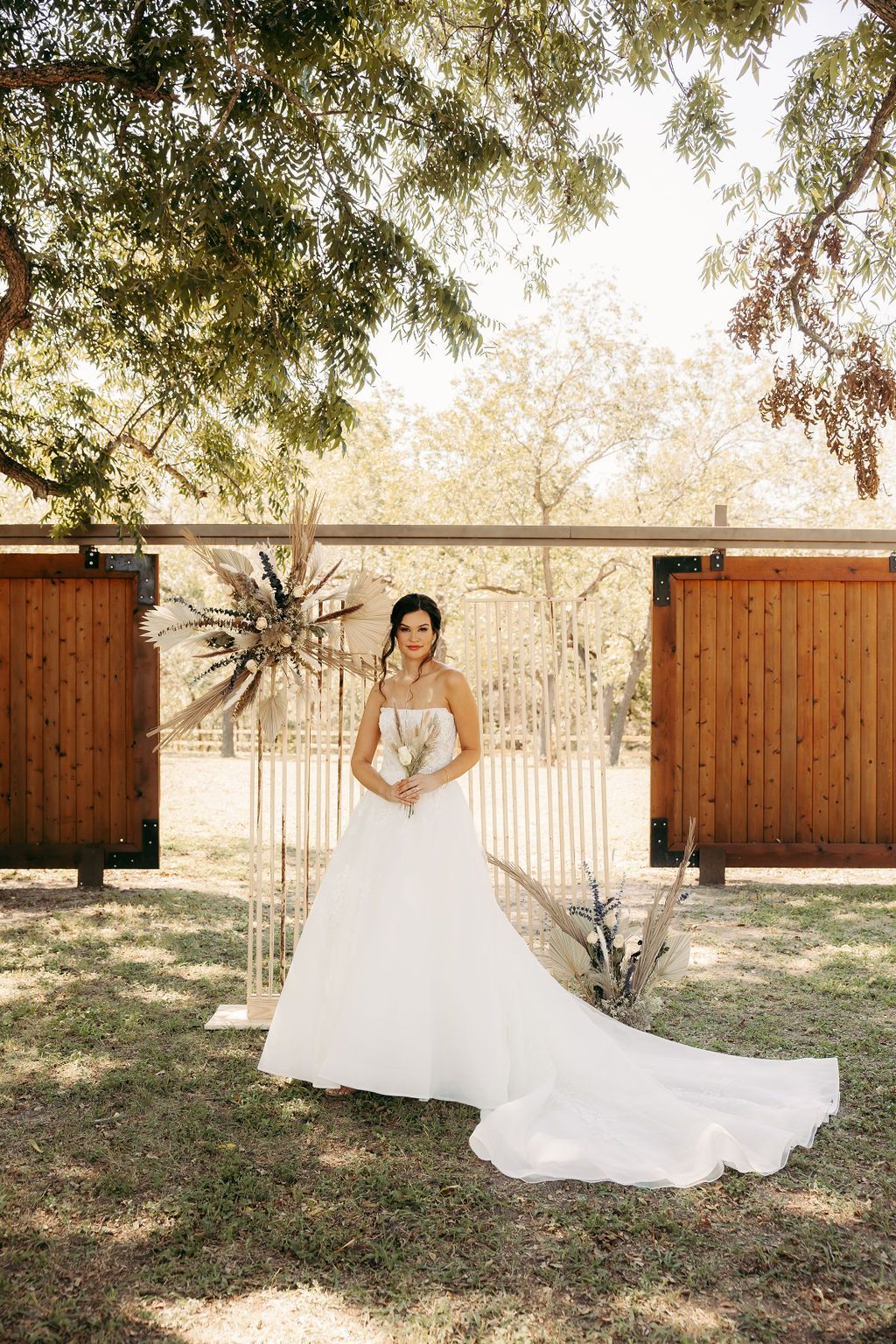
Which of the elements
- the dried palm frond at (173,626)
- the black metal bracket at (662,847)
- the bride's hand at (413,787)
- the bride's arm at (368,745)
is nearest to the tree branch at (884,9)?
the bride's arm at (368,745)

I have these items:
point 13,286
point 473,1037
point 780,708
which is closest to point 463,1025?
point 473,1037

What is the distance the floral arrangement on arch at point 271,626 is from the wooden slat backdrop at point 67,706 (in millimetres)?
2780

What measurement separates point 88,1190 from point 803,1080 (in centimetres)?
229

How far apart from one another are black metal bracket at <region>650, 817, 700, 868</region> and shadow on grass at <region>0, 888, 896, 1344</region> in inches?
109

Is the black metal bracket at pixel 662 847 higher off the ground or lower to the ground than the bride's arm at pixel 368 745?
lower

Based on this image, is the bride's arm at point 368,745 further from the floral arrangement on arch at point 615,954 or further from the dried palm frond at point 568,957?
the dried palm frond at point 568,957

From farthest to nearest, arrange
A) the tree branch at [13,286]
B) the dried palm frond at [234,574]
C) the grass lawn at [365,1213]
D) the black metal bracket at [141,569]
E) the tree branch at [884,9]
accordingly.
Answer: the black metal bracket at [141,569] → the tree branch at [13,286] → the dried palm frond at [234,574] → the tree branch at [884,9] → the grass lawn at [365,1213]

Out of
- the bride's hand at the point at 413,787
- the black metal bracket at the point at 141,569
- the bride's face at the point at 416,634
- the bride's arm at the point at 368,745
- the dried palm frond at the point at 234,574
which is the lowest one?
the bride's hand at the point at 413,787

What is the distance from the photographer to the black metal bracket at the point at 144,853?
253 inches

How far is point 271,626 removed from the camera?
3.79 m

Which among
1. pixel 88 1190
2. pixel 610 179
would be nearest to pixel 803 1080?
pixel 88 1190

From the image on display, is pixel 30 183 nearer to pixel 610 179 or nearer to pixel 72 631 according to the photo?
pixel 72 631

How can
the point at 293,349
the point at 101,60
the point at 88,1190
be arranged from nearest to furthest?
the point at 88,1190, the point at 101,60, the point at 293,349

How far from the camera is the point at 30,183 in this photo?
18.3ft
